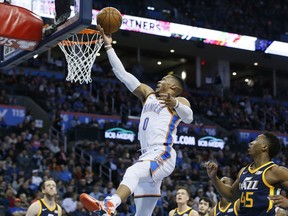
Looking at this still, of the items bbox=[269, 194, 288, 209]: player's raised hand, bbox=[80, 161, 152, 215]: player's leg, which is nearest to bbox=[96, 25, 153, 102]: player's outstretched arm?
bbox=[80, 161, 152, 215]: player's leg

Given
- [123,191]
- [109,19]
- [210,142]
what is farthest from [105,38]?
[210,142]

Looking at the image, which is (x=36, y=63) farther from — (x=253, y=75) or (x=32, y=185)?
(x=253, y=75)

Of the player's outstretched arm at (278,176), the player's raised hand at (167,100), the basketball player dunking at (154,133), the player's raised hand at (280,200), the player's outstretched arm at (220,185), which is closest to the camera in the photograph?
the player's raised hand at (280,200)

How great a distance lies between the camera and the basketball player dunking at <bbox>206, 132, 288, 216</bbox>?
6.01 m

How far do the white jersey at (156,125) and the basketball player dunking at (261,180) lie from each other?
3.15 feet

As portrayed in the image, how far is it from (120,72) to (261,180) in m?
2.00

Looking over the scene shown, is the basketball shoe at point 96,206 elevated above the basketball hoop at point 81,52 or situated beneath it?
situated beneath

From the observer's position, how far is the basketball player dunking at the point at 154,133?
20.8ft

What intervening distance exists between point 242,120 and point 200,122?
2.76 meters

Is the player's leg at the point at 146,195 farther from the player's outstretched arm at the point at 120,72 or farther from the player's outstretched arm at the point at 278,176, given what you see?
the player's outstretched arm at the point at 278,176

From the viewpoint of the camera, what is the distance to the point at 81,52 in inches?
341

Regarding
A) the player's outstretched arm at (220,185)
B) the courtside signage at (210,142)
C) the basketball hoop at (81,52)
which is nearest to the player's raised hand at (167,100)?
the player's outstretched arm at (220,185)

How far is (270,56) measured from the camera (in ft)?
103

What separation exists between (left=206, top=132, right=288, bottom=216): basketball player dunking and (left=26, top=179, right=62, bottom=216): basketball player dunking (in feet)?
12.4
